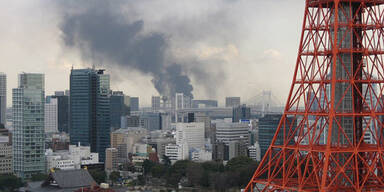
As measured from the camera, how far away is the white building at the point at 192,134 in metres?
86.6

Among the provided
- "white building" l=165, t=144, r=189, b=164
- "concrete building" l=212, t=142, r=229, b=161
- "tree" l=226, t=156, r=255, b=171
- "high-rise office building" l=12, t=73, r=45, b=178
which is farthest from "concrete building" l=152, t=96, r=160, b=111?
"tree" l=226, t=156, r=255, b=171

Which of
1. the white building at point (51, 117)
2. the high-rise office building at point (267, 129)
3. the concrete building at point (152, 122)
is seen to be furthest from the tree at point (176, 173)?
the concrete building at point (152, 122)

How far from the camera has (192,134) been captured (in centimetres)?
8856

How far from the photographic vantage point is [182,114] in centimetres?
15150

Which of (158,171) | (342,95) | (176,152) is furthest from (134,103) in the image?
(342,95)

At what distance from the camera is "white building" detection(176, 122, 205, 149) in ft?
284

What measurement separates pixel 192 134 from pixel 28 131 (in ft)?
101

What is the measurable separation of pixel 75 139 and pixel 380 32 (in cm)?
6544

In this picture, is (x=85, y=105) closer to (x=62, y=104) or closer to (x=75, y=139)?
(x=75, y=139)

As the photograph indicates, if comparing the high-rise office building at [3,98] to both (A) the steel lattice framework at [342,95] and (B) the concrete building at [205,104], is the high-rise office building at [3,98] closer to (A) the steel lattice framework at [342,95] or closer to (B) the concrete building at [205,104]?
(B) the concrete building at [205,104]

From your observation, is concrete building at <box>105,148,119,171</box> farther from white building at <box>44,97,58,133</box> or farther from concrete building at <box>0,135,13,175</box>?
white building at <box>44,97,58,133</box>

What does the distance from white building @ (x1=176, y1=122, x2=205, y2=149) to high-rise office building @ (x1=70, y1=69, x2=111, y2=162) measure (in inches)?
369

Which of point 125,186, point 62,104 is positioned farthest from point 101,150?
point 62,104

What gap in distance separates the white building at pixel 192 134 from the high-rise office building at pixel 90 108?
9.38 metres
